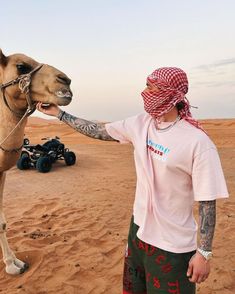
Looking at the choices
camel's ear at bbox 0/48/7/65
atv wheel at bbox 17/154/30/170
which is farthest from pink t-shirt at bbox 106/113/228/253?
atv wheel at bbox 17/154/30/170

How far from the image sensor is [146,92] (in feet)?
7.95

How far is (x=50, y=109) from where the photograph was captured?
10.8ft

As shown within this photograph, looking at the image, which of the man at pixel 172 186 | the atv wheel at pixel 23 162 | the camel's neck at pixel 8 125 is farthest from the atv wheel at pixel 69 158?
the man at pixel 172 186

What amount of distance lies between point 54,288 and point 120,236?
191 cm

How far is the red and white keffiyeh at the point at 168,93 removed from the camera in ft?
7.60

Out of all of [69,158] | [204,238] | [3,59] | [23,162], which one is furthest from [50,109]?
[69,158]

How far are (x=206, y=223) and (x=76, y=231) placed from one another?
174 inches

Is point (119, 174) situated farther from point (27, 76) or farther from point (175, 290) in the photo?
point (175, 290)

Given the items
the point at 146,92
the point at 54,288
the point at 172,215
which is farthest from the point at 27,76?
the point at 54,288

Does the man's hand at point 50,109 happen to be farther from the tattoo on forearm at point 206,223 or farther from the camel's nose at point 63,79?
the tattoo on forearm at point 206,223

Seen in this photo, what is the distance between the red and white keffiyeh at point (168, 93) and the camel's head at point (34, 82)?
1159 millimetres

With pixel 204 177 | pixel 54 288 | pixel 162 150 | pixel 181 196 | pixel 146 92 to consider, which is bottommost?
pixel 54 288

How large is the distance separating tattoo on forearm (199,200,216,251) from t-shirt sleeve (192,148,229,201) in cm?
8

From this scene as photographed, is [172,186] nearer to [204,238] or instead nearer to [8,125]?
[204,238]
